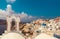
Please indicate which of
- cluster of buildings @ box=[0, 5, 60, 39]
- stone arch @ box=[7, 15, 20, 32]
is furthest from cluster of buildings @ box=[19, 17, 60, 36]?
stone arch @ box=[7, 15, 20, 32]

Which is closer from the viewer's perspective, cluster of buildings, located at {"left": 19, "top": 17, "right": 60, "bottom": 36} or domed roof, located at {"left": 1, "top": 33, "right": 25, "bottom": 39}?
domed roof, located at {"left": 1, "top": 33, "right": 25, "bottom": 39}

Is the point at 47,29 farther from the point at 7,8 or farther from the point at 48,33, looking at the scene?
the point at 7,8

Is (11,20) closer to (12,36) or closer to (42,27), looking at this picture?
(12,36)

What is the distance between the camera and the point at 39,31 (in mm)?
3277

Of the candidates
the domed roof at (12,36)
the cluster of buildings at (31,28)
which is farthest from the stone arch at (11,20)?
the domed roof at (12,36)

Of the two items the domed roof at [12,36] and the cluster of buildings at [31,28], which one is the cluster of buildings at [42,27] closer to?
the cluster of buildings at [31,28]

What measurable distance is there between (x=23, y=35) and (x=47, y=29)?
1.83ft

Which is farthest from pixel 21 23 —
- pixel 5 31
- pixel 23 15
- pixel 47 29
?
pixel 47 29

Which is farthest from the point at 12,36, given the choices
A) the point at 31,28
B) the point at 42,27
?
the point at 42,27

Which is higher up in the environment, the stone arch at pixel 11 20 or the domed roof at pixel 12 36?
the stone arch at pixel 11 20

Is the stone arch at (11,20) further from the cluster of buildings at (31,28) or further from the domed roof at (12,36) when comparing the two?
the domed roof at (12,36)

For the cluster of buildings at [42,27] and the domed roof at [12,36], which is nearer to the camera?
the domed roof at [12,36]

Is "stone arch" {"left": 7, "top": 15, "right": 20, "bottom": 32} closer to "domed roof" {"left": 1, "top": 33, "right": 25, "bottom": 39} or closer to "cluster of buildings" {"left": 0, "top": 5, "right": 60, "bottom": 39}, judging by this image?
"cluster of buildings" {"left": 0, "top": 5, "right": 60, "bottom": 39}

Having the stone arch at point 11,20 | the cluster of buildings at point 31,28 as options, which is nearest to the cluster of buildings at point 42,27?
the cluster of buildings at point 31,28
